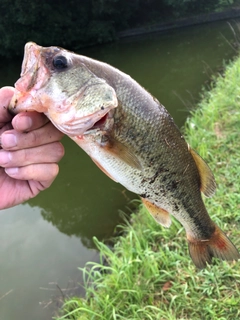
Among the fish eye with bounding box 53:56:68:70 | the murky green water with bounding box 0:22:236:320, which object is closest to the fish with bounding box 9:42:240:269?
the fish eye with bounding box 53:56:68:70

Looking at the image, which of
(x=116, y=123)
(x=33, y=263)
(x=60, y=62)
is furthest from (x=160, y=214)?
(x=33, y=263)

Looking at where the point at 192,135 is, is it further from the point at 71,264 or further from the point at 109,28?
the point at 109,28

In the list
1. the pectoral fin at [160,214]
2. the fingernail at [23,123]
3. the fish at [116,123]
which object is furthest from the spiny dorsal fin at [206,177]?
the fingernail at [23,123]

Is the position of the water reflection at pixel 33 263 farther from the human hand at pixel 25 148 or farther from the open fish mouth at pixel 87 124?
the open fish mouth at pixel 87 124

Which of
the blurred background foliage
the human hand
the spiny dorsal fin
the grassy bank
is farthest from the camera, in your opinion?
the blurred background foliage

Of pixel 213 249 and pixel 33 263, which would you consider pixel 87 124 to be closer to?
pixel 213 249

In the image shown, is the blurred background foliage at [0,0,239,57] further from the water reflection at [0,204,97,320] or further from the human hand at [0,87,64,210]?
the human hand at [0,87,64,210]

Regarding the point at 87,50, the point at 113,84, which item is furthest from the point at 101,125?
the point at 87,50
